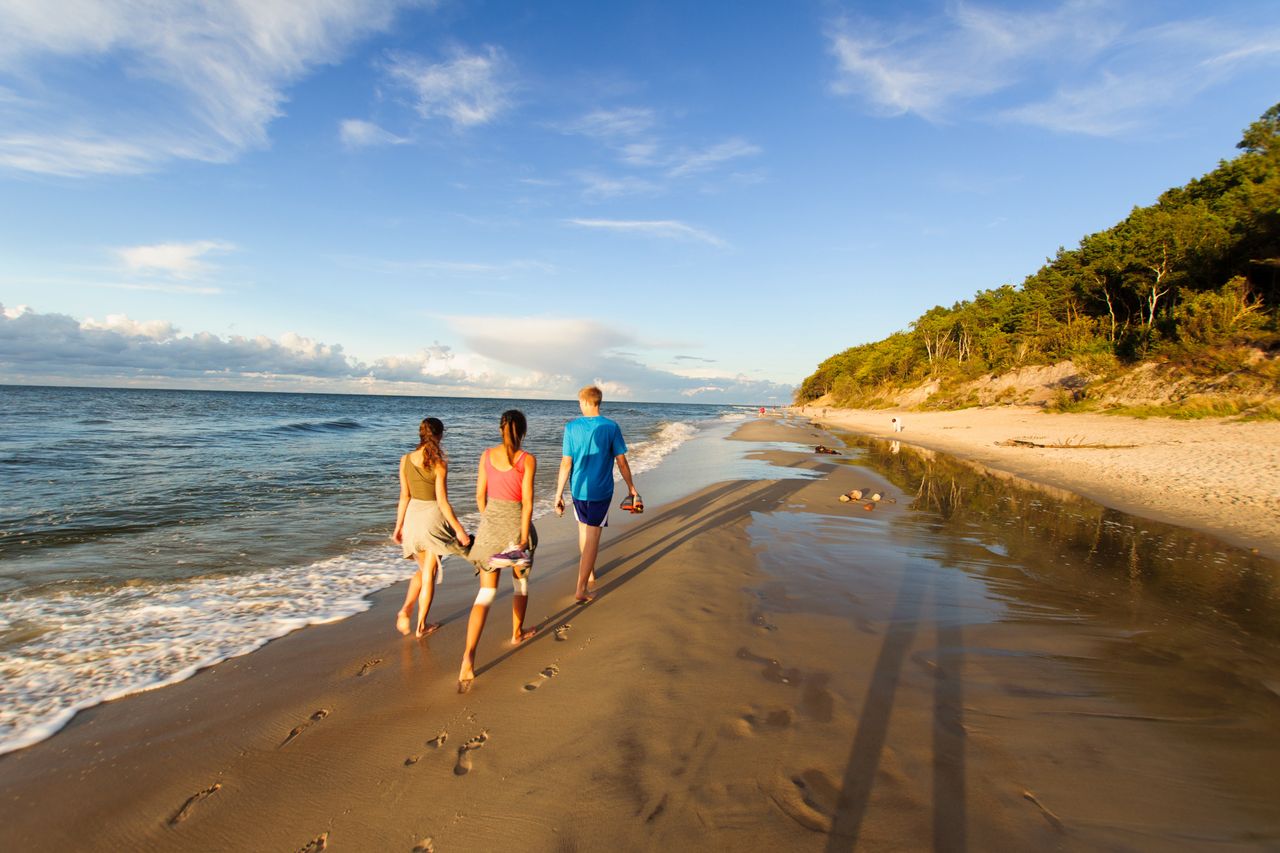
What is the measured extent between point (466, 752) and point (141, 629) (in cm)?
440

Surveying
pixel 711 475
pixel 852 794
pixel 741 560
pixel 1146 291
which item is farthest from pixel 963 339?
pixel 852 794

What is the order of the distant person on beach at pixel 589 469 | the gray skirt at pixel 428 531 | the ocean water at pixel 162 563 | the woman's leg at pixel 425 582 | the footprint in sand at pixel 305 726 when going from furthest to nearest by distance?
the distant person on beach at pixel 589 469 < the woman's leg at pixel 425 582 < the gray skirt at pixel 428 531 < the ocean water at pixel 162 563 < the footprint in sand at pixel 305 726

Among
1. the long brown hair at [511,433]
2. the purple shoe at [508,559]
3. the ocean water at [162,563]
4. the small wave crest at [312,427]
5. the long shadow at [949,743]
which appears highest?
the long brown hair at [511,433]

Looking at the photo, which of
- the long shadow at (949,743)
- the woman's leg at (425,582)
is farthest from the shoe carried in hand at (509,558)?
the long shadow at (949,743)

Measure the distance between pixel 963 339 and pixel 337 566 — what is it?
7225 cm

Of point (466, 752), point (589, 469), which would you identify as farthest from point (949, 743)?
point (589, 469)

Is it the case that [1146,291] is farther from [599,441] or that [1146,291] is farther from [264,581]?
[264,581]

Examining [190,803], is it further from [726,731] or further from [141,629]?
[141,629]

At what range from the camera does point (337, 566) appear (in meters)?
7.32

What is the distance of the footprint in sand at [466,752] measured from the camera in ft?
9.76

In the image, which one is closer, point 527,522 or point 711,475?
point 527,522

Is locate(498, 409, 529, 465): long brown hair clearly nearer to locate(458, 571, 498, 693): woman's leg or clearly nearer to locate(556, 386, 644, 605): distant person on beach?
locate(458, 571, 498, 693): woman's leg

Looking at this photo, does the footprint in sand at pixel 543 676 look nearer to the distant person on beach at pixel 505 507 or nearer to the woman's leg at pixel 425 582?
the distant person on beach at pixel 505 507

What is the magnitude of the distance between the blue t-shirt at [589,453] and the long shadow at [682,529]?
1.28 metres
